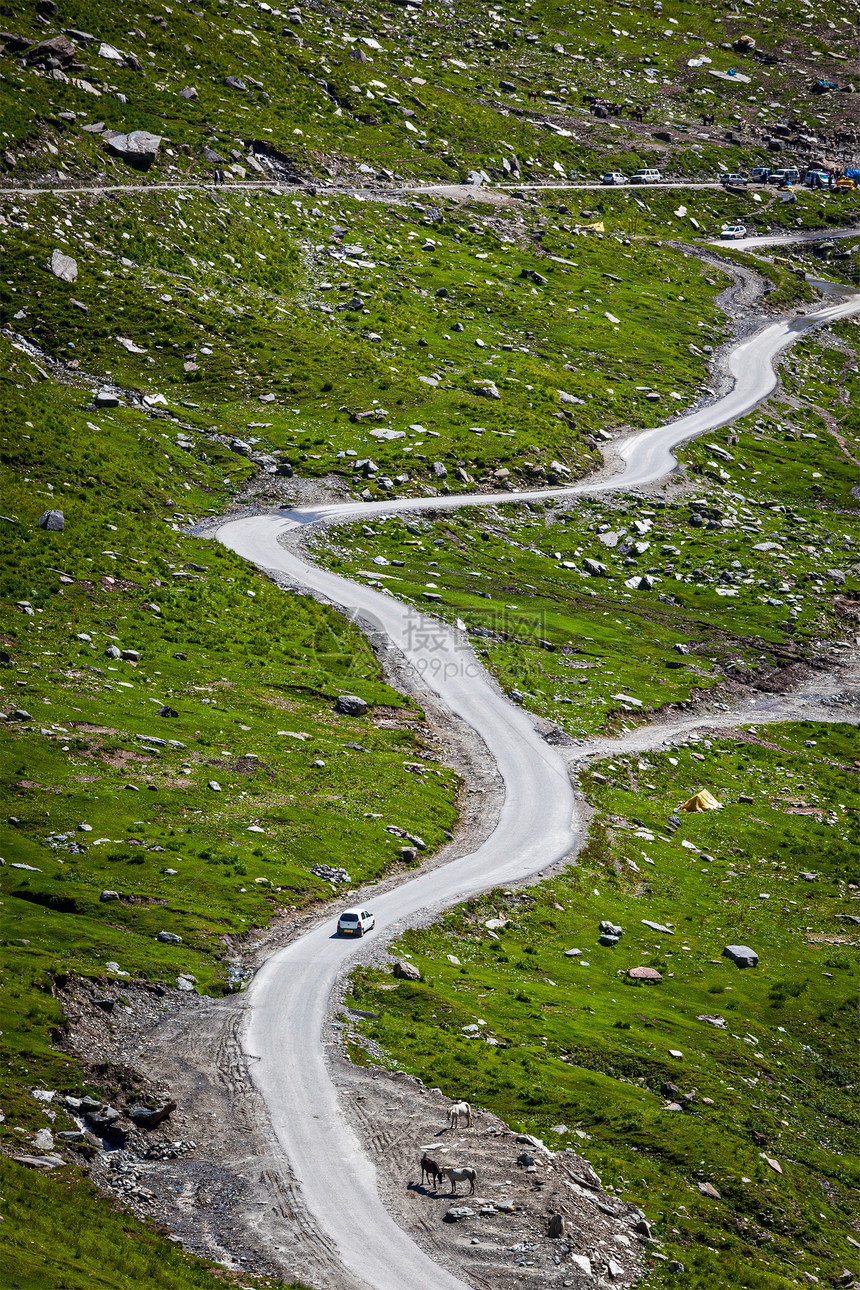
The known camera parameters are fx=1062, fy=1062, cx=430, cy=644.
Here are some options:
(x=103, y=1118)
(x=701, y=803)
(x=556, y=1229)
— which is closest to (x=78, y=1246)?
(x=103, y=1118)

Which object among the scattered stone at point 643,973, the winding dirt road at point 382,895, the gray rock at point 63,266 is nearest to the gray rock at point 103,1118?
the winding dirt road at point 382,895

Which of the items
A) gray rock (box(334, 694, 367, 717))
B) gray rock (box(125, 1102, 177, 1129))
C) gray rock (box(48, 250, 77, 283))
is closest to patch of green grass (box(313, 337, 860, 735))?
gray rock (box(334, 694, 367, 717))

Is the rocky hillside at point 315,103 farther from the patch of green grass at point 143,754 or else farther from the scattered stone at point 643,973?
the scattered stone at point 643,973

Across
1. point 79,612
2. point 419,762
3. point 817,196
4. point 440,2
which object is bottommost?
point 419,762

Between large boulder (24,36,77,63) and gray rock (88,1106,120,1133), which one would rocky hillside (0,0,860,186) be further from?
gray rock (88,1106,120,1133)

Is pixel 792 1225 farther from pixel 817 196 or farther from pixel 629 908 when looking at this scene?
pixel 817 196

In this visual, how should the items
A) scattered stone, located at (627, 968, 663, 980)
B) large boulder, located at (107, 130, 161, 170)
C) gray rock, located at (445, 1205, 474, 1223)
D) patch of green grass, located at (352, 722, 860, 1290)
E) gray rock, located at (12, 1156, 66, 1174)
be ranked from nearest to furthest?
1. gray rock, located at (12, 1156, 66, 1174)
2. gray rock, located at (445, 1205, 474, 1223)
3. patch of green grass, located at (352, 722, 860, 1290)
4. scattered stone, located at (627, 968, 663, 980)
5. large boulder, located at (107, 130, 161, 170)

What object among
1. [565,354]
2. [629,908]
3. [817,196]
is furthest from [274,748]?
[817,196]
